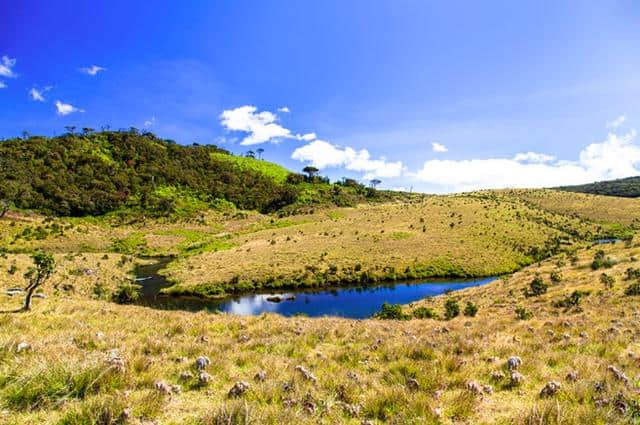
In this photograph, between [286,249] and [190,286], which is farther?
[286,249]

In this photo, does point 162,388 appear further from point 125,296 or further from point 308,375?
point 125,296

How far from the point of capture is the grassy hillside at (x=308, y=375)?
497cm

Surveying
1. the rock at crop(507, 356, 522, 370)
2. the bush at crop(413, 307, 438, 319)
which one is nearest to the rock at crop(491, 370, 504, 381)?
the rock at crop(507, 356, 522, 370)

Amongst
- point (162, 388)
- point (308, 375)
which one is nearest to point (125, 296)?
point (162, 388)

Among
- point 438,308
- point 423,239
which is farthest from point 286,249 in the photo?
point 438,308

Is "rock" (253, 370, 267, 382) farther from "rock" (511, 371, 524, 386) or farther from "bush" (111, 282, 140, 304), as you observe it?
"bush" (111, 282, 140, 304)

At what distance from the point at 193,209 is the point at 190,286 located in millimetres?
65931

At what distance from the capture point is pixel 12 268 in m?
28.9

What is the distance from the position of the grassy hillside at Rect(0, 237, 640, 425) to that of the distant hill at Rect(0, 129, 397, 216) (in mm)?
88153

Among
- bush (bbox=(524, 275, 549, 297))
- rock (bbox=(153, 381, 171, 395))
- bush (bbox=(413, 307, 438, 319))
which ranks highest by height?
rock (bbox=(153, 381, 171, 395))

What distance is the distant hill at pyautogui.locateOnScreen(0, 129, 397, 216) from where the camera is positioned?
3342 inches

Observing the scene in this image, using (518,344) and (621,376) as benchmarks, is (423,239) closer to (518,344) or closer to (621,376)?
(518,344)

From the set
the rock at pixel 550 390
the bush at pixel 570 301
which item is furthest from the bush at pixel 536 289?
the rock at pixel 550 390

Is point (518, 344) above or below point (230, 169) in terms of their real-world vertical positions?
below
